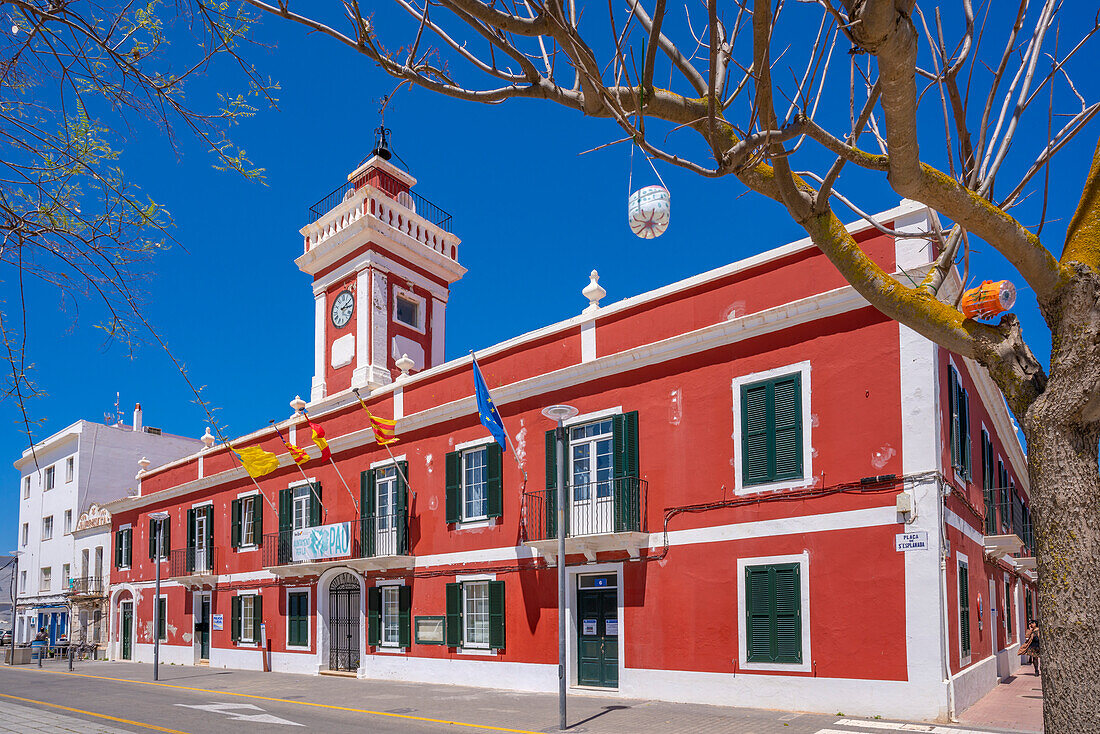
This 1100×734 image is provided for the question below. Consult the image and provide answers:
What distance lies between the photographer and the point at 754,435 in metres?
14.1

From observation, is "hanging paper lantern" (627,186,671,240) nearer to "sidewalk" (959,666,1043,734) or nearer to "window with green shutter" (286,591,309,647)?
"sidewalk" (959,666,1043,734)

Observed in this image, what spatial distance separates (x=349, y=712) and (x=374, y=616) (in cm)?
625

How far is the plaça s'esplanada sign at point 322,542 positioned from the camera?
21.1 m

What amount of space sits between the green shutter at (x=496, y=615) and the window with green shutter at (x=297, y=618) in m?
7.80

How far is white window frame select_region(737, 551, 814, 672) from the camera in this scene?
12836 millimetres

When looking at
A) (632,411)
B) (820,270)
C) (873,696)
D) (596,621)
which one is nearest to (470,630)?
(596,621)

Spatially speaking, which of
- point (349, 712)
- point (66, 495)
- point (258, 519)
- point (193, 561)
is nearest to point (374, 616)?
point (349, 712)

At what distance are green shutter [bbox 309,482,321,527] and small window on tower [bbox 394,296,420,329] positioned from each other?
6.65 m

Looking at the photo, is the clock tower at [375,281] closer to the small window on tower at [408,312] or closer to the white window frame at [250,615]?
the small window on tower at [408,312]

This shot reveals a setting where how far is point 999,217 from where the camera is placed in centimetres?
603

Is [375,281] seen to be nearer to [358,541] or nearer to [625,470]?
[358,541]

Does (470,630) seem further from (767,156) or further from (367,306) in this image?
(767,156)

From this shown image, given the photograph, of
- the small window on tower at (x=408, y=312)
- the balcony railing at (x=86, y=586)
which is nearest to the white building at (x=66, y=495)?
the balcony railing at (x=86, y=586)

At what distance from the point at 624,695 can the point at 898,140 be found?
1201 centimetres
